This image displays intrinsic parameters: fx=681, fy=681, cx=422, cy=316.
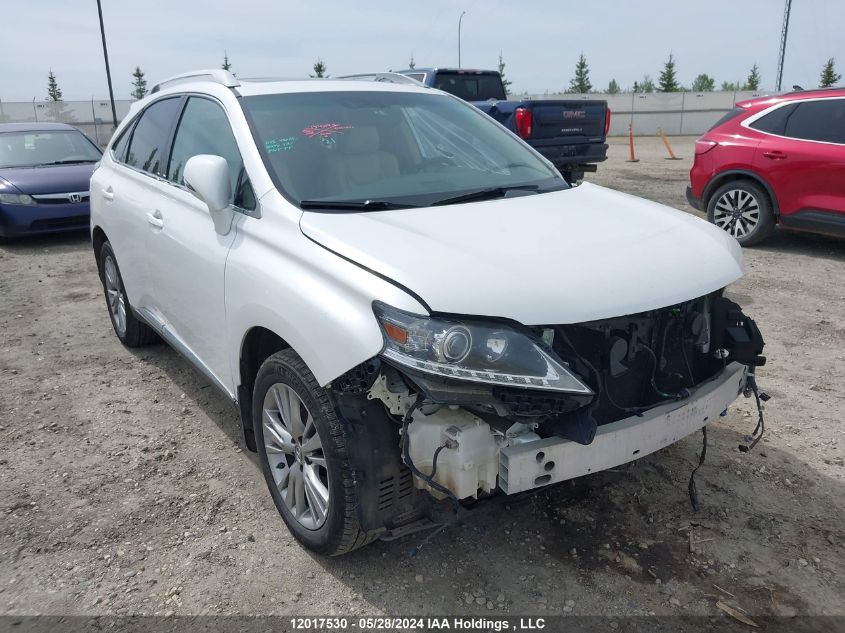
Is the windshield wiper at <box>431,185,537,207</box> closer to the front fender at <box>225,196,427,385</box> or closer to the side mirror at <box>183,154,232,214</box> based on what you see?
the front fender at <box>225,196,427,385</box>

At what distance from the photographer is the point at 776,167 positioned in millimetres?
7543

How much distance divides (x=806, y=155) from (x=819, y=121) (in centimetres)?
42

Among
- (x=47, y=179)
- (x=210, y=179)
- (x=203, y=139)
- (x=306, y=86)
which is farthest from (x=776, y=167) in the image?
(x=47, y=179)

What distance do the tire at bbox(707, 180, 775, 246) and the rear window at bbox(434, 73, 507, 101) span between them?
232 inches

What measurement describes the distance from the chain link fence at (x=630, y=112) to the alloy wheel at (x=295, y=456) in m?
32.0

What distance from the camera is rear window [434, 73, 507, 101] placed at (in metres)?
12.6

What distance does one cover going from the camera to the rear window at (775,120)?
25.0 ft

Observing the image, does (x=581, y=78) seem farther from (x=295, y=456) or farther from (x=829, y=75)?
(x=295, y=456)

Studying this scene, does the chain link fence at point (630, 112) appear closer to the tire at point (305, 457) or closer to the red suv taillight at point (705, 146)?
the red suv taillight at point (705, 146)

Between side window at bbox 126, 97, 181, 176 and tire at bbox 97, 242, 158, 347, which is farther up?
side window at bbox 126, 97, 181, 176

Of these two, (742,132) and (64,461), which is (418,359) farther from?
(742,132)

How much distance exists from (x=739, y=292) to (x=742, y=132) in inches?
103

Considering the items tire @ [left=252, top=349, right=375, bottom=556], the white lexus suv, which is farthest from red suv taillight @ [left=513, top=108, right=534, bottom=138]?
tire @ [left=252, top=349, right=375, bottom=556]

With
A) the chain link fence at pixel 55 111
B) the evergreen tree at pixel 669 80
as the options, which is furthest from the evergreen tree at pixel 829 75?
the chain link fence at pixel 55 111
